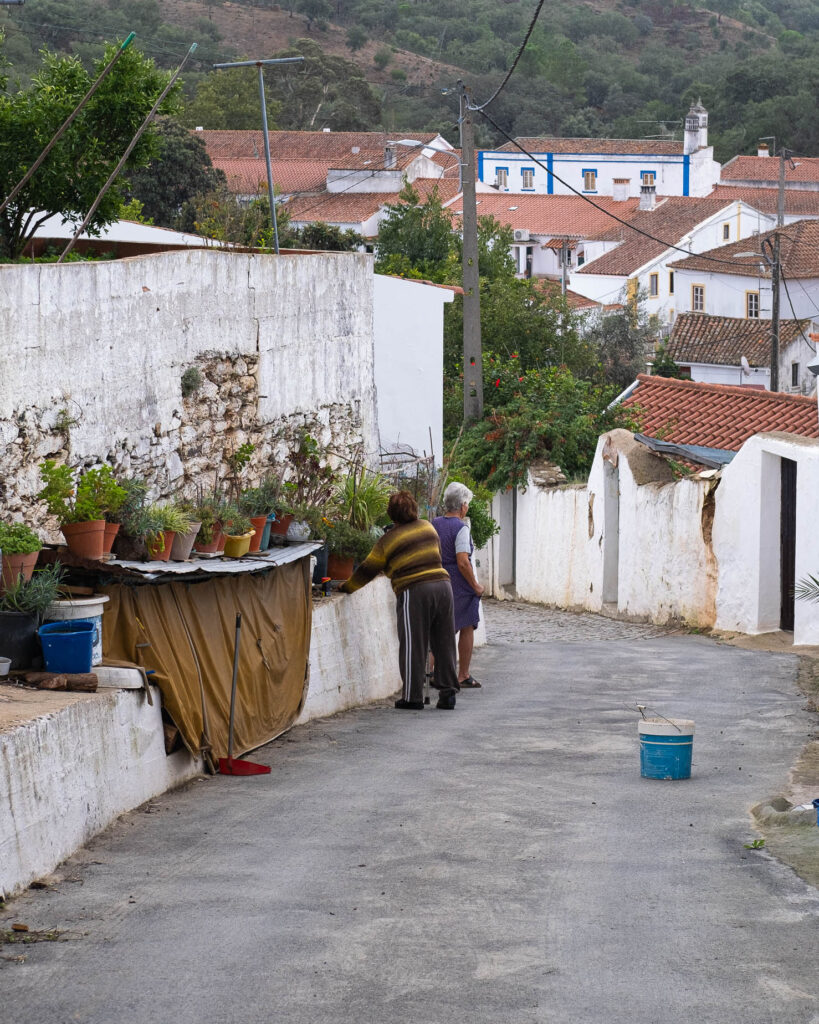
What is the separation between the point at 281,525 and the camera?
1074 centimetres

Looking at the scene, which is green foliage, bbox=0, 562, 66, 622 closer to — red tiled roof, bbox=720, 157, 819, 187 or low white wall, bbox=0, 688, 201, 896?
low white wall, bbox=0, 688, 201, 896

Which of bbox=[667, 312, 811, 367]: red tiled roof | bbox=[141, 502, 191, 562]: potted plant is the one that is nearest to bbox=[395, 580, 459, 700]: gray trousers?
bbox=[141, 502, 191, 562]: potted plant

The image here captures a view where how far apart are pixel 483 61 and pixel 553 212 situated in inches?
1281

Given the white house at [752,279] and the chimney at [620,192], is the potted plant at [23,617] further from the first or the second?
the chimney at [620,192]

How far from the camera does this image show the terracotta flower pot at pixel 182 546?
8.70m

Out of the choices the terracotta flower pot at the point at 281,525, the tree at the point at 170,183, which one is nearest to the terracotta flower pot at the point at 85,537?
the terracotta flower pot at the point at 281,525

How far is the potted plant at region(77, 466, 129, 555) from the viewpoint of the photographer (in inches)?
319

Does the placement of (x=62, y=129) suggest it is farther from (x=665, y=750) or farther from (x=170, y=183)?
(x=170, y=183)

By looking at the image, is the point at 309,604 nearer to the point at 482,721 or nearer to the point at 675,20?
the point at 482,721

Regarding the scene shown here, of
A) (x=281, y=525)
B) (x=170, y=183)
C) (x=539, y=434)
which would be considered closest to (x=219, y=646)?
(x=281, y=525)

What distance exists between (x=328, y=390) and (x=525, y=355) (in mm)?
19997

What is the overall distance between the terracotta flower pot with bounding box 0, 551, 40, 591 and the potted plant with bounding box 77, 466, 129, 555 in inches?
27.0

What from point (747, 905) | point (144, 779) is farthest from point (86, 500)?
point (747, 905)

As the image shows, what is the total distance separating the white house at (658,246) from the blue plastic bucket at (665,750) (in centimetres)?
5069
